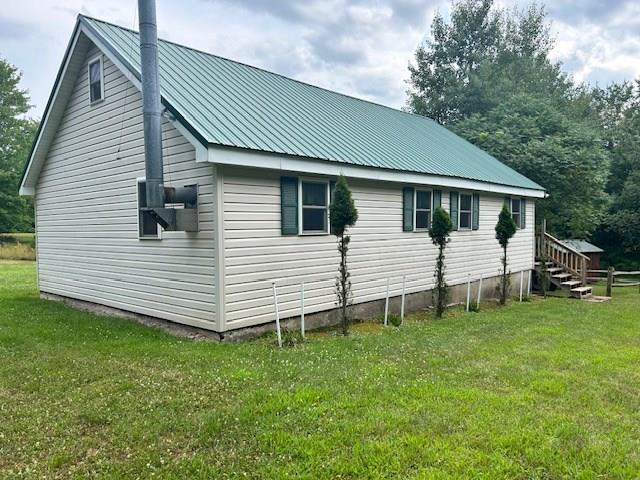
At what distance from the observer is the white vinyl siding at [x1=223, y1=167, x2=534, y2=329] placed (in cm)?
721

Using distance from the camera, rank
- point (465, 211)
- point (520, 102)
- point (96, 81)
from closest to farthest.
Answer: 1. point (96, 81)
2. point (465, 211)
3. point (520, 102)

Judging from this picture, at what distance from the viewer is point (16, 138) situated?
124ft

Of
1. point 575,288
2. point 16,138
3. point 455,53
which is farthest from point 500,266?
point 16,138

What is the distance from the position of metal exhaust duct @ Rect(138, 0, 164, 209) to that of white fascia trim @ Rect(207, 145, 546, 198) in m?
1.06

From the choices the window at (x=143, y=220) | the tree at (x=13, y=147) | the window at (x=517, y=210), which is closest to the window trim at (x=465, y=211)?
the window at (x=517, y=210)

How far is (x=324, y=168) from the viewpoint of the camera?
817cm

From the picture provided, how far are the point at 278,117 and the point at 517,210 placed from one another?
31.7 ft

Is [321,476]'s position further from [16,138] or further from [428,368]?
[16,138]

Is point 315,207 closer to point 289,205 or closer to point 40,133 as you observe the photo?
point 289,205

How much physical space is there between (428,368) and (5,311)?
9097 mm

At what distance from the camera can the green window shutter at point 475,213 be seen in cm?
1298

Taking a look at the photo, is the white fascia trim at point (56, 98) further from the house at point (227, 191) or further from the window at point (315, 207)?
the window at point (315, 207)

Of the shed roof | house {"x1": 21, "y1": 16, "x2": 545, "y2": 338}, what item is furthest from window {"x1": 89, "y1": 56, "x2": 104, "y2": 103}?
the shed roof

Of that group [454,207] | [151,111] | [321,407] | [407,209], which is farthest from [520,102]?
[321,407]
